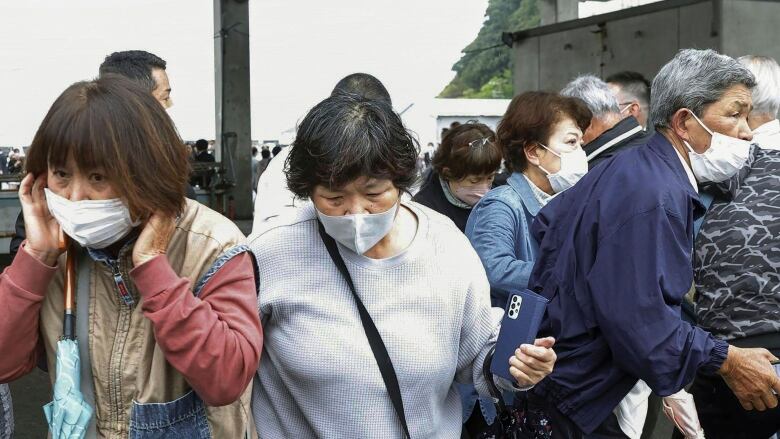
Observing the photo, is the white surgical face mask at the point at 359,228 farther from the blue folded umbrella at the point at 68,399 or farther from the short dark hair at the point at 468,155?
the short dark hair at the point at 468,155

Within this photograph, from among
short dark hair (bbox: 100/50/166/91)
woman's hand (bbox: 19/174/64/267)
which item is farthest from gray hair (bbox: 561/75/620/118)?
woman's hand (bbox: 19/174/64/267)

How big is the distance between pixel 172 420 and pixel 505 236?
6.22 feet

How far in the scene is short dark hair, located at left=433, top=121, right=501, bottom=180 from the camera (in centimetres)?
419

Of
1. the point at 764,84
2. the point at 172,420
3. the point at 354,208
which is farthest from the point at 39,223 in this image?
the point at 764,84

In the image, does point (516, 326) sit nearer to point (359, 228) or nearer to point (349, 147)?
point (359, 228)

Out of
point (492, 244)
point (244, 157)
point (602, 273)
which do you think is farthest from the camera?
point (244, 157)

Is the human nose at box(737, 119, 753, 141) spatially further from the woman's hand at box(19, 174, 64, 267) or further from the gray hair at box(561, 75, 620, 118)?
the woman's hand at box(19, 174, 64, 267)

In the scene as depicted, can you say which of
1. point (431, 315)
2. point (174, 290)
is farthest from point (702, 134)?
point (174, 290)

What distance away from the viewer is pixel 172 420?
2.00m

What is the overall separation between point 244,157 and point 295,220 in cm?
1463

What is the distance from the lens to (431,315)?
2.25 m

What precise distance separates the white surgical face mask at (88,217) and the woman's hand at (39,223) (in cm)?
5

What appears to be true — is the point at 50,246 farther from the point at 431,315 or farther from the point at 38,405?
the point at 38,405

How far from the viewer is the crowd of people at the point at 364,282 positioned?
1926mm
